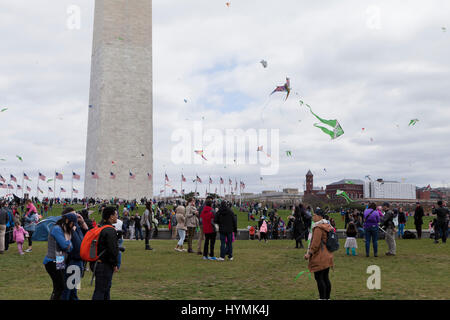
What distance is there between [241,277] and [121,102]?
155ft

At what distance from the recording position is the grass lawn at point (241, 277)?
7.82 metres

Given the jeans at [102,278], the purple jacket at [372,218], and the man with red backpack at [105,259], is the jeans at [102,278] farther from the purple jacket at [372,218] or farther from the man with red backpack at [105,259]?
the purple jacket at [372,218]

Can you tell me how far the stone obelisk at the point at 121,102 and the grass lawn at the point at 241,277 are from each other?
39408mm

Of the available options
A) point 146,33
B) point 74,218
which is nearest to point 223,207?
point 74,218

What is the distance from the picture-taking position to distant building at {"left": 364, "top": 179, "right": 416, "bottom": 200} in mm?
117062

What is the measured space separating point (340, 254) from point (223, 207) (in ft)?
15.3

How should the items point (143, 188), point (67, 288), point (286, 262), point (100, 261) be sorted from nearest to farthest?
point (100, 261) < point (67, 288) < point (286, 262) < point (143, 188)

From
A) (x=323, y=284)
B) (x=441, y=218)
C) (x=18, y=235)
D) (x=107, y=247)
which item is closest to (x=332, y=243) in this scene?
(x=323, y=284)

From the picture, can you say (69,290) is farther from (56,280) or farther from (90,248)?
(90,248)

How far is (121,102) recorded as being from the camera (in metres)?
54.4

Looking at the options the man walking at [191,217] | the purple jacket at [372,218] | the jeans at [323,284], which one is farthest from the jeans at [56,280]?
the purple jacket at [372,218]
